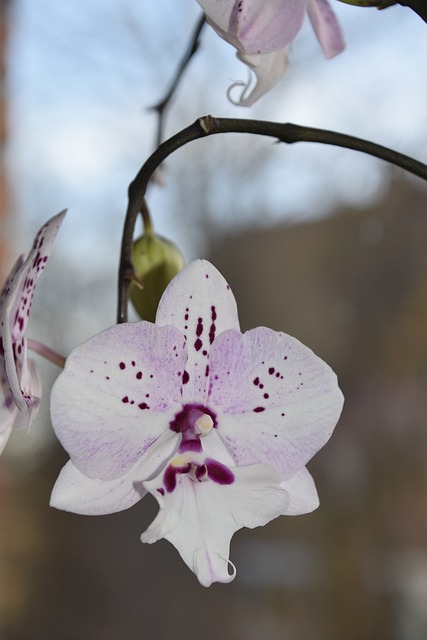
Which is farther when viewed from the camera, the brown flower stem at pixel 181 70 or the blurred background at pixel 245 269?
the blurred background at pixel 245 269

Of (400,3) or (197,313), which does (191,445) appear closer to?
(197,313)

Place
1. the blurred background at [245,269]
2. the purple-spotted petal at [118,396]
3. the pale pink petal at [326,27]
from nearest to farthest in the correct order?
the purple-spotted petal at [118,396]
the pale pink petal at [326,27]
the blurred background at [245,269]

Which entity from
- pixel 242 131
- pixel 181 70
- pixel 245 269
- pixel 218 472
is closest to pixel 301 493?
pixel 218 472

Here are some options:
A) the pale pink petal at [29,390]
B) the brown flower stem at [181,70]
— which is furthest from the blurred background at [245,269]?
the pale pink petal at [29,390]

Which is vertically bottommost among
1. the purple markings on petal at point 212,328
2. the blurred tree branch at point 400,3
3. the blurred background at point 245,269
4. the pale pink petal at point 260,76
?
the blurred background at point 245,269

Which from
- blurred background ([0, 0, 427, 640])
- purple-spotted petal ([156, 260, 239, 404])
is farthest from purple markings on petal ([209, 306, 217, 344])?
blurred background ([0, 0, 427, 640])

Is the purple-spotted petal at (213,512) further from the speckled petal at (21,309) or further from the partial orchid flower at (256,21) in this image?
the partial orchid flower at (256,21)

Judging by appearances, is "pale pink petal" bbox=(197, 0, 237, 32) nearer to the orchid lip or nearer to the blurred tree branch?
the blurred tree branch

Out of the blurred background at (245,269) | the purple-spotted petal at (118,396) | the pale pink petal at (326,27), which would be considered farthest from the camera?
the blurred background at (245,269)
